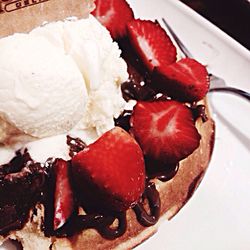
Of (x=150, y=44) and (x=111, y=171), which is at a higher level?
(x=150, y=44)

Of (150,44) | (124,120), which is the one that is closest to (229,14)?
(150,44)

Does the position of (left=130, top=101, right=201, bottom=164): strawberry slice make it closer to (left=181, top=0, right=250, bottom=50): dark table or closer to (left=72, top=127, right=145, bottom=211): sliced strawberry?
(left=72, top=127, right=145, bottom=211): sliced strawberry

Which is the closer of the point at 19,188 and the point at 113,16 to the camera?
the point at 19,188

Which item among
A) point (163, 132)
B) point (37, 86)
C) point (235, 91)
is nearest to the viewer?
point (37, 86)

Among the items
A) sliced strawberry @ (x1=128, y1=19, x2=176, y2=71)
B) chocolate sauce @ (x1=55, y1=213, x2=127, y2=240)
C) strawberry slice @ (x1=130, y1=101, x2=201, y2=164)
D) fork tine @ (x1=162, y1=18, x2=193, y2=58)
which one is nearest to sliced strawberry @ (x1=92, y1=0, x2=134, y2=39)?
sliced strawberry @ (x1=128, y1=19, x2=176, y2=71)

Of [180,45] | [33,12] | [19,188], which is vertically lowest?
[180,45]

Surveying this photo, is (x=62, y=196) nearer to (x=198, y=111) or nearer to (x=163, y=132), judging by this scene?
(x=163, y=132)
